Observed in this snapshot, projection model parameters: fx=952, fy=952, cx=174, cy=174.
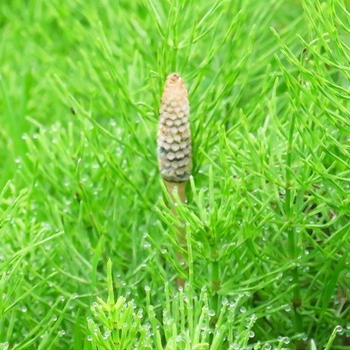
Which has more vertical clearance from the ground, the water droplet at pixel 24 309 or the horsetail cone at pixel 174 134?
the horsetail cone at pixel 174 134

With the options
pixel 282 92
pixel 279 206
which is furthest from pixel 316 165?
pixel 282 92

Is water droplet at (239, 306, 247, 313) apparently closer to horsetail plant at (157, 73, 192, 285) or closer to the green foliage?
the green foliage

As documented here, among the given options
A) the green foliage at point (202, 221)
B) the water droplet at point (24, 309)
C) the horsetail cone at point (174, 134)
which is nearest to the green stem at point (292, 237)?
the green foliage at point (202, 221)

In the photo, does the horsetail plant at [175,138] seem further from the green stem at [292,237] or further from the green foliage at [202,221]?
the green stem at [292,237]

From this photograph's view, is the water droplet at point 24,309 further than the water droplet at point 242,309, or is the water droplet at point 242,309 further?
the water droplet at point 24,309

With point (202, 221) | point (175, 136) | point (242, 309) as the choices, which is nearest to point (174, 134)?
point (175, 136)

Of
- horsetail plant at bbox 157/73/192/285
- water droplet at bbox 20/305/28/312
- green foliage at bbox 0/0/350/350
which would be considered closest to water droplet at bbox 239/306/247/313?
green foliage at bbox 0/0/350/350
